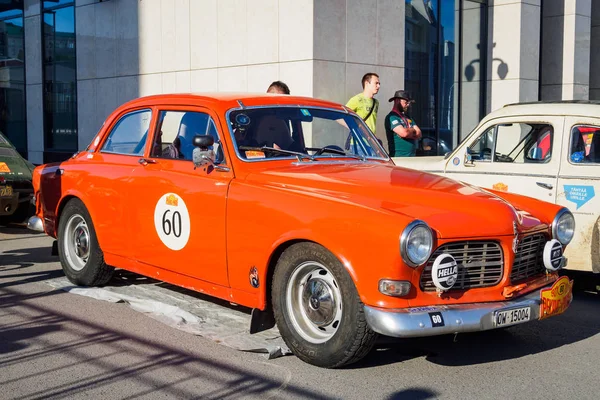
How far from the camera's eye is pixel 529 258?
18.0 ft

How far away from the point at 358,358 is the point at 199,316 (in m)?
1.76

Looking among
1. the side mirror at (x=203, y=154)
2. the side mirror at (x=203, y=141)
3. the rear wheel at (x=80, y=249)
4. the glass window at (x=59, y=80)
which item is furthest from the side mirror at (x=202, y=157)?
the glass window at (x=59, y=80)

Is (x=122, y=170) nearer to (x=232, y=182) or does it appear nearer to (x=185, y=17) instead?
(x=232, y=182)

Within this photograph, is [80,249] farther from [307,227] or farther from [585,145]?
[585,145]

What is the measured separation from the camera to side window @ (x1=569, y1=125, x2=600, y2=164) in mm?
7477

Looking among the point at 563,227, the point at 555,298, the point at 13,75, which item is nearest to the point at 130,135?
the point at 563,227

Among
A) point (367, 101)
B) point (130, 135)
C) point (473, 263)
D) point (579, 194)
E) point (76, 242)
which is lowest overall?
point (76, 242)

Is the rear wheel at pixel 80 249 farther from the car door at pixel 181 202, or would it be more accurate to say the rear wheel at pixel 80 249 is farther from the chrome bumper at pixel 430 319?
the chrome bumper at pixel 430 319

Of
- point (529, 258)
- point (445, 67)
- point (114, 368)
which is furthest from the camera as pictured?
point (445, 67)

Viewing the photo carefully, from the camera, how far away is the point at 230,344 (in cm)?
561

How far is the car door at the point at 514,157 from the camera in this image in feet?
25.2

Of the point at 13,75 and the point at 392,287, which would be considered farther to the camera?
the point at 13,75

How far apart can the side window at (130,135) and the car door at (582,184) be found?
3855mm

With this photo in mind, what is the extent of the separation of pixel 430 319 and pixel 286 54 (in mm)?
8333
